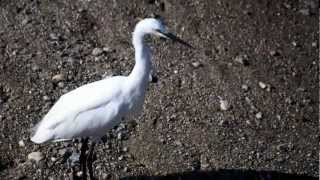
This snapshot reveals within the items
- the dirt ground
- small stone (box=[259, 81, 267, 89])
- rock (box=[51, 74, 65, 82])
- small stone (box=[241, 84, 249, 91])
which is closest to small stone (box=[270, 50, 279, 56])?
the dirt ground

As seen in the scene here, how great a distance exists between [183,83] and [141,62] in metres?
1.67

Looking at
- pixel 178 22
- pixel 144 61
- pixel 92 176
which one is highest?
pixel 178 22

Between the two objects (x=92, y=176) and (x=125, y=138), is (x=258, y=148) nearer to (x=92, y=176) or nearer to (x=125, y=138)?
(x=125, y=138)

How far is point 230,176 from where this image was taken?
18.7ft

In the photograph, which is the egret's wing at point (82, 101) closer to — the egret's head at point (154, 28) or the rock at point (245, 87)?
the egret's head at point (154, 28)

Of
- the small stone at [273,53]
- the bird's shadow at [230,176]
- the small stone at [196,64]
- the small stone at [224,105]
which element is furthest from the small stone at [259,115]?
the small stone at [273,53]

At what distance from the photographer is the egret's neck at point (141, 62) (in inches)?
191

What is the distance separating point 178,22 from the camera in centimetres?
718

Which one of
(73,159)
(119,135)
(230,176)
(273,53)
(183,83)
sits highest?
(273,53)

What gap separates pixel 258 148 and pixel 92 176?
5.72ft

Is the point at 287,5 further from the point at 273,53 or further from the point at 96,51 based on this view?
the point at 96,51

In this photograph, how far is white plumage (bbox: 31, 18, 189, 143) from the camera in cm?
480

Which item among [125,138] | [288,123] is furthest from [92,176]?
[288,123]

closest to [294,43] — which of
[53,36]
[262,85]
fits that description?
[262,85]
